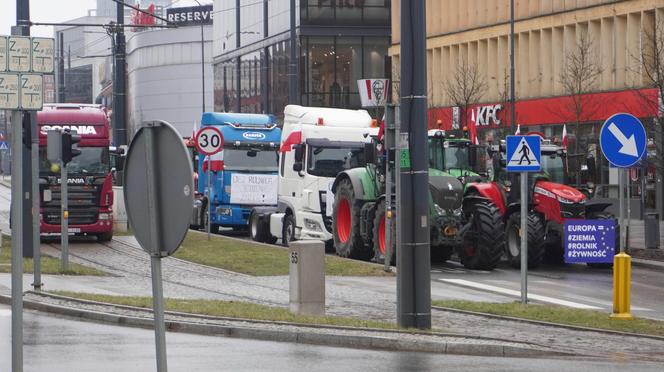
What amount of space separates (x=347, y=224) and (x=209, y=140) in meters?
3.87

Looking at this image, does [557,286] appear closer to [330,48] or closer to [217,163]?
[217,163]

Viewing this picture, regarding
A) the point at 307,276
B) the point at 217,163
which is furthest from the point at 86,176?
the point at 307,276

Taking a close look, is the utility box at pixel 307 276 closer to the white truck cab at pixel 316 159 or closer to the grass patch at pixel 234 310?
the grass patch at pixel 234 310

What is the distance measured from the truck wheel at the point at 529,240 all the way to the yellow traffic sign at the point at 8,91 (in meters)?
19.3

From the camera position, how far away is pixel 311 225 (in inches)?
1302

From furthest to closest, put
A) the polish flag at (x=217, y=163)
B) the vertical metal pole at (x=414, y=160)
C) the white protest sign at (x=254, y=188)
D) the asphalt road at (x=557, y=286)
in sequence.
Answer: the white protest sign at (x=254, y=188)
the polish flag at (x=217, y=163)
the asphalt road at (x=557, y=286)
the vertical metal pole at (x=414, y=160)

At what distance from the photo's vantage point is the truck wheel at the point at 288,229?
3403cm

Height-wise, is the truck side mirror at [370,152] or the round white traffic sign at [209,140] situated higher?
the round white traffic sign at [209,140]

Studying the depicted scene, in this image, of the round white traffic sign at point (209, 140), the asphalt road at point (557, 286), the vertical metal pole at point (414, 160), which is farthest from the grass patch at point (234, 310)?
the round white traffic sign at point (209, 140)

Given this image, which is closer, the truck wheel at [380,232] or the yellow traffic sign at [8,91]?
the yellow traffic sign at [8,91]

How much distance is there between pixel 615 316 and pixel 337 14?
57.4 m

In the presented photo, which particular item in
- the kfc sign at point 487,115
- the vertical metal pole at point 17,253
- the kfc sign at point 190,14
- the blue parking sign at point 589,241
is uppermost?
the kfc sign at point 190,14

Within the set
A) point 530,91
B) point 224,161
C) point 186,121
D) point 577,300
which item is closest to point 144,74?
point 186,121

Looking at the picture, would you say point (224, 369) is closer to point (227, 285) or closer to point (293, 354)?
point (293, 354)
